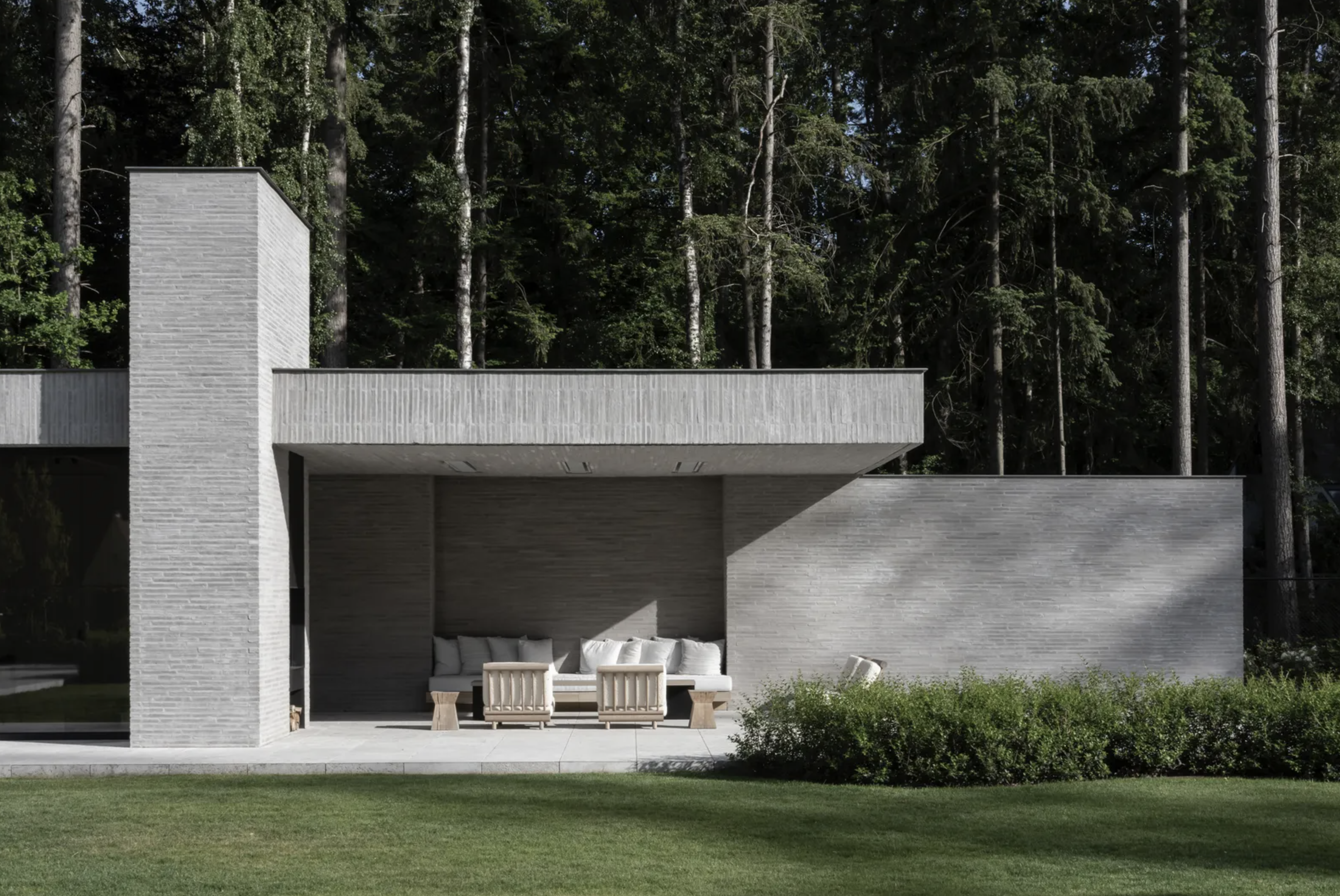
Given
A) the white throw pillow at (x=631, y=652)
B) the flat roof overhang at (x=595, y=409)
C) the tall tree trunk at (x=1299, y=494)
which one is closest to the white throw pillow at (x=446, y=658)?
the white throw pillow at (x=631, y=652)

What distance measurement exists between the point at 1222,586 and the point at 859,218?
12340mm

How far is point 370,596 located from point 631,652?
2.93 metres

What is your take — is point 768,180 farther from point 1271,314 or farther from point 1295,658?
point 1295,658

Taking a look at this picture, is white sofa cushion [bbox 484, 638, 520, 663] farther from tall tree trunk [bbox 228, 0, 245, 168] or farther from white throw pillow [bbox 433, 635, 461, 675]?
tall tree trunk [bbox 228, 0, 245, 168]

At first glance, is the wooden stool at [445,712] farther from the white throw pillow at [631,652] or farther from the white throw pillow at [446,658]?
the white throw pillow at [631,652]

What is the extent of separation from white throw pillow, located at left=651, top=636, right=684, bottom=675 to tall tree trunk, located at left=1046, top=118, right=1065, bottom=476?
30.9 ft

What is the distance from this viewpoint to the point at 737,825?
8523mm

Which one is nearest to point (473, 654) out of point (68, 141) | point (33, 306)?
point (33, 306)

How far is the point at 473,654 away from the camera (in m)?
15.7

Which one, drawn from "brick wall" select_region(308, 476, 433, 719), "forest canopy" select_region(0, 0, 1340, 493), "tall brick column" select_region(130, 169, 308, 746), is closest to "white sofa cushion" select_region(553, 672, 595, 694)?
"brick wall" select_region(308, 476, 433, 719)

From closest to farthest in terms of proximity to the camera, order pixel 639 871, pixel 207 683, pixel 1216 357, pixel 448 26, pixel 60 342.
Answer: pixel 639 871 → pixel 207 683 → pixel 60 342 → pixel 448 26 → pixel 1216 357

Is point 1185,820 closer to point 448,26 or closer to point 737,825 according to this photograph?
point 737,825

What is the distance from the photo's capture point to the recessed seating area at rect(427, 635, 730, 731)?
13477mm

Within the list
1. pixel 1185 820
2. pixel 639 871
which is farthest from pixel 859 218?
pixel 639 871
